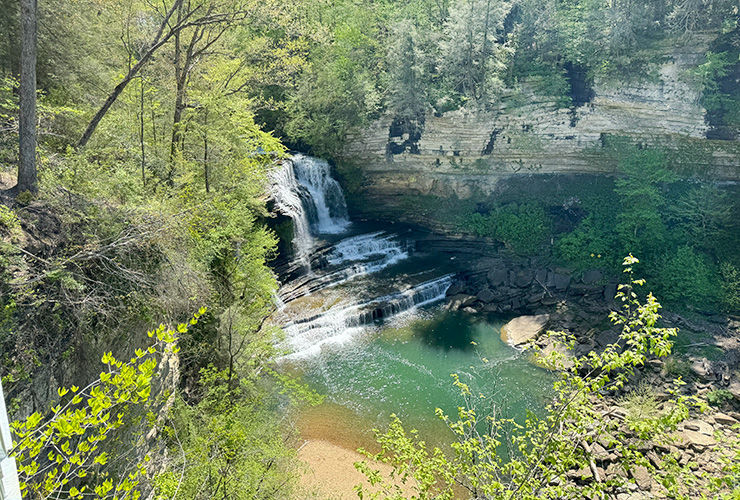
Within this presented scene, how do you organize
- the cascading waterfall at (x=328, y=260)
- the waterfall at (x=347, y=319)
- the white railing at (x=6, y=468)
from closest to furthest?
the white railing at (x=6, y=468), the waterfall at (x=347, y=319), the cascading waterfall at (x=328, y=260)

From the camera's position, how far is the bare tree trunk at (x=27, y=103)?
720 cm

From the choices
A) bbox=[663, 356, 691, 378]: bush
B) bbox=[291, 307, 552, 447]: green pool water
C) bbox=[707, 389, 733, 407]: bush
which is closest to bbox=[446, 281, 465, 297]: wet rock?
bbox=[291, 307, 552, 447]: green pool water

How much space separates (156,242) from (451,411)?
10479 mm

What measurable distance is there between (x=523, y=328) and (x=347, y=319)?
769 centimetres

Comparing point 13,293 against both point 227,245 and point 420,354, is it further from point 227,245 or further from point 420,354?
point 420,354

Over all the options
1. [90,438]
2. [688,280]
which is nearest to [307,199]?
[688,280]

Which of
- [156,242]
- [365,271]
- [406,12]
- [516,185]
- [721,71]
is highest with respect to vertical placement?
[406,12]

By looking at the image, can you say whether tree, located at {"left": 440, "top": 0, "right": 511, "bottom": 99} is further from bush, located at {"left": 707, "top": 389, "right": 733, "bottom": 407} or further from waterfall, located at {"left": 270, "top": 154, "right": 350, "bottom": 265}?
bush, located at {"left": 707, "top": 389, "right": 733, "bottom": 407}

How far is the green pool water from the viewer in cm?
1347

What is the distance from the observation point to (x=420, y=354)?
16.9 m

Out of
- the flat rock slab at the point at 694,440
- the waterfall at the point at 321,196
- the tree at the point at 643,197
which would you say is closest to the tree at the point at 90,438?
the flat rock slab at the point at 694,440

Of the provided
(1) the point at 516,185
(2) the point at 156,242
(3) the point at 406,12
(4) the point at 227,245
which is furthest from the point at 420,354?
(3) the point at 406,12

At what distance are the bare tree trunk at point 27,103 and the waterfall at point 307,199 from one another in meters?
11.9

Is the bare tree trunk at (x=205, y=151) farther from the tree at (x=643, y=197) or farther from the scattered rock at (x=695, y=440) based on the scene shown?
the tree at (x=643, y=197)
